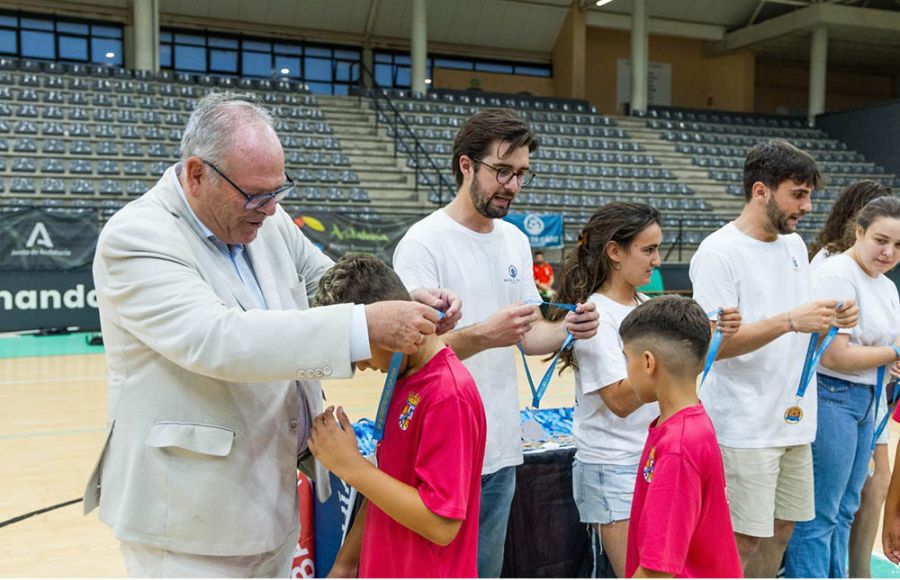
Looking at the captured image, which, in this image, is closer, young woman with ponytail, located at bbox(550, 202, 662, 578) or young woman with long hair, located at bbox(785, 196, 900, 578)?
young woman with ponytail, located at bbox(550, 202, 662, 578)

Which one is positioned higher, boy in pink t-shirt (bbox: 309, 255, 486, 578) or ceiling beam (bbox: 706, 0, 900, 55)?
ceiling beam (bbox: 706, 0, 900, 55)

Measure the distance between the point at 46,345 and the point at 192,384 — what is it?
947 cm

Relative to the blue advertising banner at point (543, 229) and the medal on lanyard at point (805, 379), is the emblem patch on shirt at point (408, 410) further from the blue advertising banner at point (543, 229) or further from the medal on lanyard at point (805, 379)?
the blue advertising banner at point (543, 229)

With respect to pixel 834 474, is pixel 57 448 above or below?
below

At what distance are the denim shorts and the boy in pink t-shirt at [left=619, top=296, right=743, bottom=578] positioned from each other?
1.13 feet

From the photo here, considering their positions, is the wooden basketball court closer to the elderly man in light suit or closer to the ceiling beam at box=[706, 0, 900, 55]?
the elderly man in light suit

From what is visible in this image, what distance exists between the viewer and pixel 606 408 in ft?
7.98

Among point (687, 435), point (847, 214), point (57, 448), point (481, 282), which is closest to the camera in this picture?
point (687, 435)

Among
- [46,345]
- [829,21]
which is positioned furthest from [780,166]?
[829,21]

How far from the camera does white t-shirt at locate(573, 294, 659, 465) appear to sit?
2.37 metres

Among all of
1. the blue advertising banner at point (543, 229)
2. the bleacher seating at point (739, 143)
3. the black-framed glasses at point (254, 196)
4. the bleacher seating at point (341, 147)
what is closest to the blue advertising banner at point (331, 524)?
the black-framed glasses at point (254, 196)

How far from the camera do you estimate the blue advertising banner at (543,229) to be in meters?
13.7

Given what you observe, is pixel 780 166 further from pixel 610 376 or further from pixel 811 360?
pixel 610 376

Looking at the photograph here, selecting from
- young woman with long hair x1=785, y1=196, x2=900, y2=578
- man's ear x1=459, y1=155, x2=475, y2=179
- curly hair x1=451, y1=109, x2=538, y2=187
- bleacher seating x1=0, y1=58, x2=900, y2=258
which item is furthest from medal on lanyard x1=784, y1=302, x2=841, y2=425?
bleacher seating x1=0, y1=58, x2=900, y2=258
